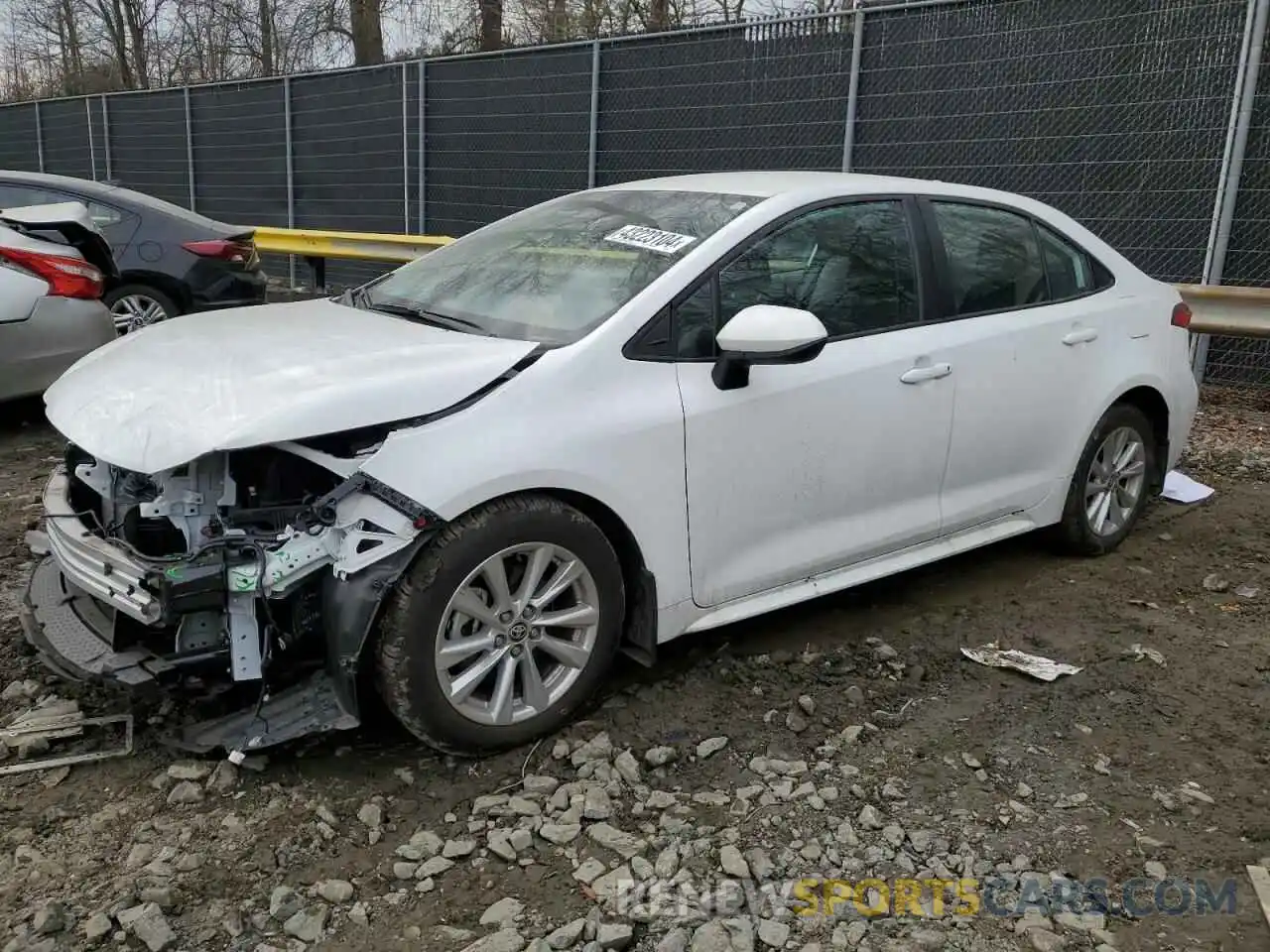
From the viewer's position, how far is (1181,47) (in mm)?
7410

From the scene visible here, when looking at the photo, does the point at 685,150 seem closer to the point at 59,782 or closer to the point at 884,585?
the point at 884,585

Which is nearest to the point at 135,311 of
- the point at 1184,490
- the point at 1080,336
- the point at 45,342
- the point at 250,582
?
the point at 45,342

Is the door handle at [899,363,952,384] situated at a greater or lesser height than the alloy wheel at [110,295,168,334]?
greater

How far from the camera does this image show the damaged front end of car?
9.30ft

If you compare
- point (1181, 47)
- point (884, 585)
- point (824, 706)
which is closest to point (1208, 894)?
point (824, 706)

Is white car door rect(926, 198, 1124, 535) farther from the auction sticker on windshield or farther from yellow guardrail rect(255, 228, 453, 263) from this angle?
yellow guardrail rect(255, 228, 453, 263)

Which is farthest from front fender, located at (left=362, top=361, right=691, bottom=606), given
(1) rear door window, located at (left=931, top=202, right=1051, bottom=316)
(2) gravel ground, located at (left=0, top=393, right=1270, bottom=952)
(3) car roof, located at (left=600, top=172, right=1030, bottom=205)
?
(1) rear door window, located at (left=931, top=202, right=1051, bottom=316)

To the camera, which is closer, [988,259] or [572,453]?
[572,453]

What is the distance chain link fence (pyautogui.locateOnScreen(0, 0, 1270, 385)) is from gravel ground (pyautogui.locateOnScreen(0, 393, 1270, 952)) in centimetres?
458

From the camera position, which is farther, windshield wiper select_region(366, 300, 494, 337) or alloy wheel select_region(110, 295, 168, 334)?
alloy wheel select_region(110, 295, 168, 334)
